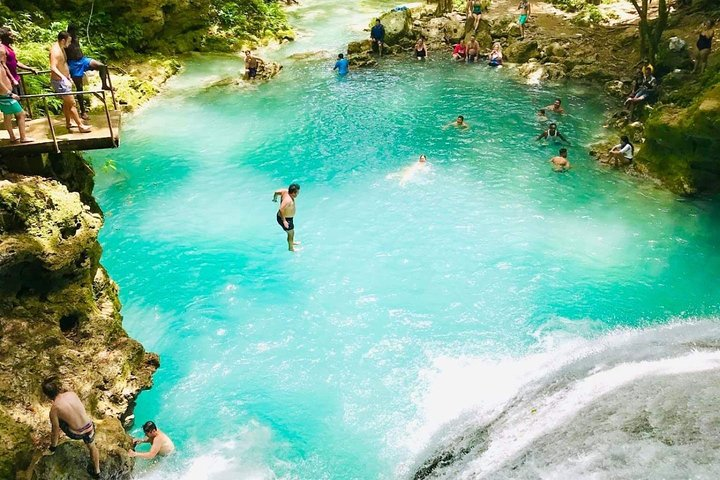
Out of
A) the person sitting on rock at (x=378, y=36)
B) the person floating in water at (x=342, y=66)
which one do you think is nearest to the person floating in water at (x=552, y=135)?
A: the person floating in water at (x=342, y=66)

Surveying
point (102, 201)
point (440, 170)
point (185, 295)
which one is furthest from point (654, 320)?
point (102, 201)

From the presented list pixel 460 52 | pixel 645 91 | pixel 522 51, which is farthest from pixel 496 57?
pixel 645 91

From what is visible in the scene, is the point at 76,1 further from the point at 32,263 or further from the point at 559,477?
the point at 559,477

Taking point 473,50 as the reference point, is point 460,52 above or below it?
below

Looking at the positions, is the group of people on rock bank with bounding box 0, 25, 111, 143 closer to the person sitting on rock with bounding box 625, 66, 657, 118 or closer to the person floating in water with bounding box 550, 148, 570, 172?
the person floating in water with bounding box 550, 148, 570, 172

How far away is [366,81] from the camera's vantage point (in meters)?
24.4

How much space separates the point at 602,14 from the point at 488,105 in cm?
996

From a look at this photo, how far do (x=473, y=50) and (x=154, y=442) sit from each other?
897 inches

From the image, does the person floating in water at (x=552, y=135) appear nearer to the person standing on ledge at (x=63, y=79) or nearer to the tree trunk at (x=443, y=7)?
the person standing on ledge at (x=63, y=79)

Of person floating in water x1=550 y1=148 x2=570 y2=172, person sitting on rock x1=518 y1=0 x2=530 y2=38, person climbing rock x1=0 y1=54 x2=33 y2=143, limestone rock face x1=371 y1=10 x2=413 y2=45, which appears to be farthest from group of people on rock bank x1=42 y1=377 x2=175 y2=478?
person sitting on rock x1=518 y1=0 x2=530 y2=38

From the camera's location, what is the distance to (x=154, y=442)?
864cm

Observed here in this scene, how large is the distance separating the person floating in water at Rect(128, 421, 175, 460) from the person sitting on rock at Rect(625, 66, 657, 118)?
56.6 ft

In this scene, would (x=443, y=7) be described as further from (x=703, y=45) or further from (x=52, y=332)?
(x=52, y=332)

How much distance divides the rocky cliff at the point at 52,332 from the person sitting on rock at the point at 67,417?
234mm
